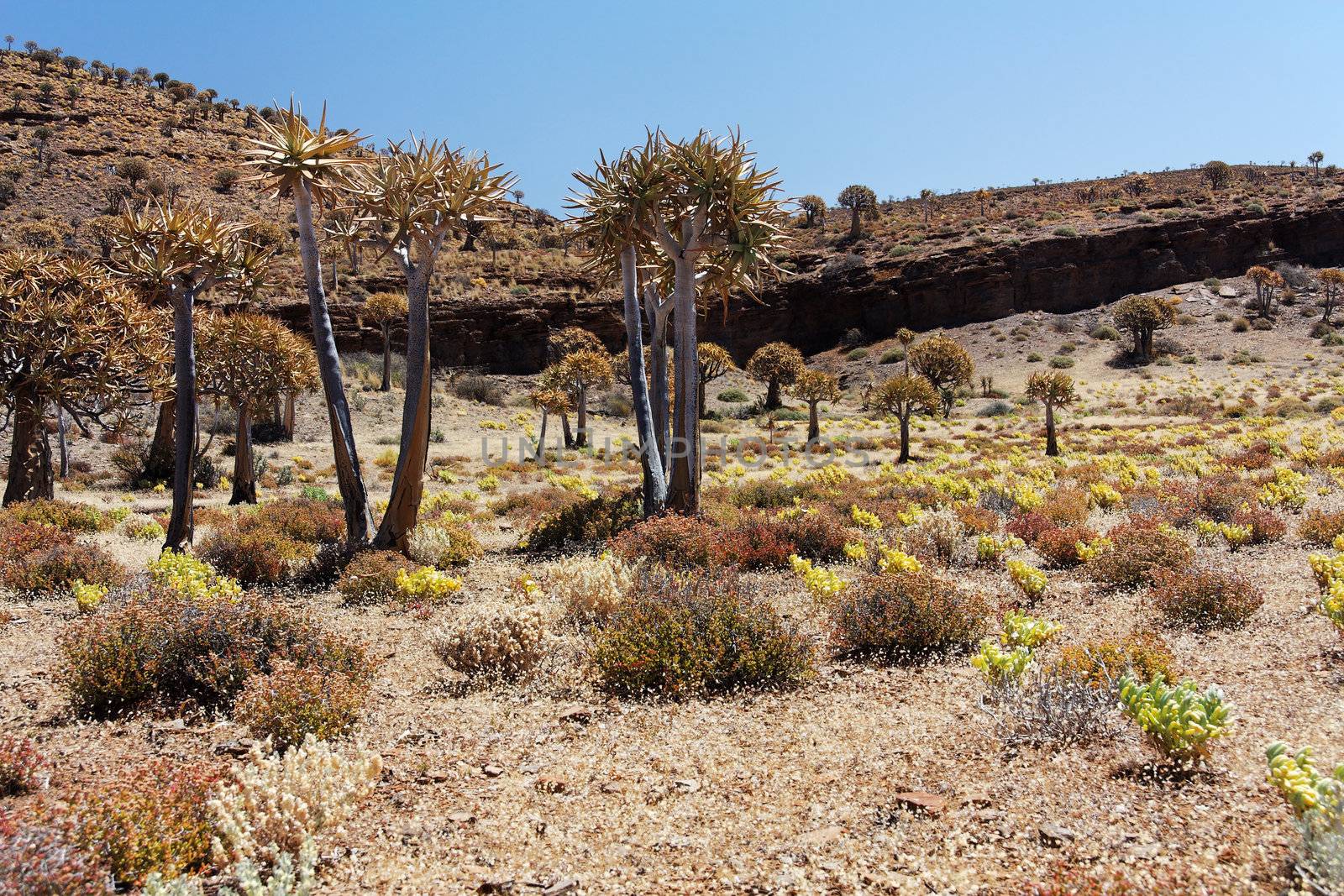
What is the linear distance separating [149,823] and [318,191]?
28.1ft

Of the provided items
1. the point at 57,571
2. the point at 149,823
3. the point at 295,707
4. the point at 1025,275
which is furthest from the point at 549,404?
the point at 1025,275

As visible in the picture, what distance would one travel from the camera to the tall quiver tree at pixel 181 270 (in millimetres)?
9914

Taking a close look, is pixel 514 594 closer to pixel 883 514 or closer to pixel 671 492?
pixel 671 492

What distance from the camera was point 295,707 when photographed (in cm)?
450

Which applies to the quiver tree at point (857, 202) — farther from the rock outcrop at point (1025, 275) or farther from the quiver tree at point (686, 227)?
the quiver tree at point (686, 227)

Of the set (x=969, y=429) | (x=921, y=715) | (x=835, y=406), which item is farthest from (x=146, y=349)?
(x=835, y=406)

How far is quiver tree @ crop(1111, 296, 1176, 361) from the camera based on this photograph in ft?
153

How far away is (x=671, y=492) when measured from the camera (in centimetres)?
1198

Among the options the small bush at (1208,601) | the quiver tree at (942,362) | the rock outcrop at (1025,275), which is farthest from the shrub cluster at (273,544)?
the rock outcrop at (1025,275)

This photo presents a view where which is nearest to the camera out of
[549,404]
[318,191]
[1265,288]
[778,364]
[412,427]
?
[318,191]

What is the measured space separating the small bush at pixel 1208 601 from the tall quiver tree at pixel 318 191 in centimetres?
891

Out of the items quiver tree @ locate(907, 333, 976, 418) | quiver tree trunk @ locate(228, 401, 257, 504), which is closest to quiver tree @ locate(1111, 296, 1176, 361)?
quiver tree @ locate(907, 333, 976, 418)

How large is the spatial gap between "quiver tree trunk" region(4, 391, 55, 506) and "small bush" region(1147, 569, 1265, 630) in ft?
50.3

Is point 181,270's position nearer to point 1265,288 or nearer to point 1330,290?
point 1265,288
